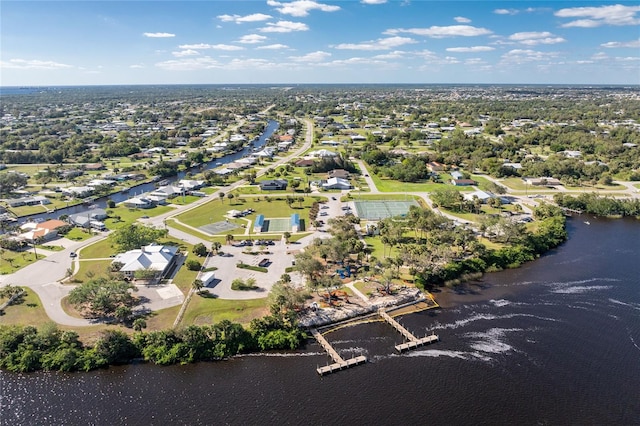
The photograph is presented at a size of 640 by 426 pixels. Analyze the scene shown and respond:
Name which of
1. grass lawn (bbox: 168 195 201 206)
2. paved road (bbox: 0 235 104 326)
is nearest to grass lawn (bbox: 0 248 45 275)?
paved road (bbox: 0 235 104 326)

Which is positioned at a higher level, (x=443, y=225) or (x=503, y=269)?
(x=443, y=225)

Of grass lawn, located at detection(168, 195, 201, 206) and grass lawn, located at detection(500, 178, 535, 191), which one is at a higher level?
grass lawn, located at detection(500, 178, 535, 191)

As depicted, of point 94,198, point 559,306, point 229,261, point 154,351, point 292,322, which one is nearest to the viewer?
point 154,351

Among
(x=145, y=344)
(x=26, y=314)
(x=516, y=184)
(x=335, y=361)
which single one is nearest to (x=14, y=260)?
(x=26, y=314)

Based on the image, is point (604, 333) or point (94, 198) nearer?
point (604, 333)

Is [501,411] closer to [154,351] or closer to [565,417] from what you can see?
[565,417]

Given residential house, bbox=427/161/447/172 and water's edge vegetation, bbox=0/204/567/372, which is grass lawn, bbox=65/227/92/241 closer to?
water's edge vegetation, bbox=0/204/567/372

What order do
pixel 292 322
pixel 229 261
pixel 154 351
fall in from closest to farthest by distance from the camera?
pixel 154 351
pixel 292 322
pixel 229 261

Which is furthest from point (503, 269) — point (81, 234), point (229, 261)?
point (81, 234)

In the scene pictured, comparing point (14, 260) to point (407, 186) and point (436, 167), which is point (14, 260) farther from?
point (436, 167)
